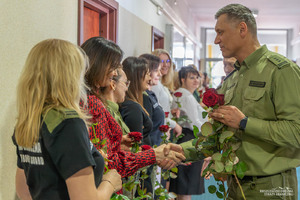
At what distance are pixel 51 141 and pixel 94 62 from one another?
0.97 m

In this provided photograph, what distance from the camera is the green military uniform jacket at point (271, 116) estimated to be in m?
1.86

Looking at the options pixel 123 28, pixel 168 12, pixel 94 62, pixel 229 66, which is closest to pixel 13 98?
pixel 94 62

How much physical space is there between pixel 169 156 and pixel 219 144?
1.79ft

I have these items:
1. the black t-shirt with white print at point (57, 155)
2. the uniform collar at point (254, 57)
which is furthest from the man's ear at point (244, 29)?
the black t-shirt with white print at point (57, 155)

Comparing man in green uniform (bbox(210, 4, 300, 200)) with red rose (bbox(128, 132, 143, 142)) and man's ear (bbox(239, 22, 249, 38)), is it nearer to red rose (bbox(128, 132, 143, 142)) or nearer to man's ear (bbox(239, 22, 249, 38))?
man's ear (bbox(239, 22, 249, 38))

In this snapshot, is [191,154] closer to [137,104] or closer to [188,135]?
[137,104]

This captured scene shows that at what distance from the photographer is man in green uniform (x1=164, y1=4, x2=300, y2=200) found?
6.11ft

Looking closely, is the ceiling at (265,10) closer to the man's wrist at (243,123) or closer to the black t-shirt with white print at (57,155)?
the man's wrist at (243,123)

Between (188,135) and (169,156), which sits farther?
(188,135)

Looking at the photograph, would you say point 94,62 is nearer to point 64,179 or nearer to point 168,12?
point 64,179

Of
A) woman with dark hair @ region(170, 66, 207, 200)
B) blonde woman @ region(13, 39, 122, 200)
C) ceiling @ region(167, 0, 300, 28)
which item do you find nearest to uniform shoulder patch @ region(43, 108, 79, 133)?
blonde woman @ region(13, 39, 122, 200)

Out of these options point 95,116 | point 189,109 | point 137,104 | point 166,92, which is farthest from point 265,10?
point 95,116

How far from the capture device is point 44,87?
1.40 m

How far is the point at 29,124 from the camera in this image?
1.36 m
